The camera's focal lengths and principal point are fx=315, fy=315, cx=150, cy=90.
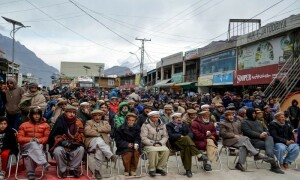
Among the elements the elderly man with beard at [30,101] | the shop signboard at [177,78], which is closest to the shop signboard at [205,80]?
the shop signboard at [177,78]

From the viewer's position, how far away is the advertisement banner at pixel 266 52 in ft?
59.0

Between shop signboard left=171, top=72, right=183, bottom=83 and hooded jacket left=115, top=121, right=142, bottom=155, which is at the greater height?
shop signboard left=171, top=72, right=183, bottom=83

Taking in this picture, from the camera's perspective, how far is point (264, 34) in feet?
65.5

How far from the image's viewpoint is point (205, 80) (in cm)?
2838

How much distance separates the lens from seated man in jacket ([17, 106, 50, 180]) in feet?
19.0

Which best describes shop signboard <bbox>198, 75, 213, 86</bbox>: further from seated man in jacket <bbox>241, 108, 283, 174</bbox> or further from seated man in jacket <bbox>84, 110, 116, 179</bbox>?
seated man in jacket <bbox>84, 110, 116, 179</bbox>

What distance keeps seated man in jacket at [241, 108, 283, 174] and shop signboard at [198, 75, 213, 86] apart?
64.1ft

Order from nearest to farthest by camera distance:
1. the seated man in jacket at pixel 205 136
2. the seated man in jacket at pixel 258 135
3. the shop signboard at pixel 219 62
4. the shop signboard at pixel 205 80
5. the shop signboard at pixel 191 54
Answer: the seated man in jacket at pixel 205 136 < the seated man in jacket at pixel 258 135 < the shop signboard at pixel 219 62 < the shop signboard at pixel 205 80 < the shop signboard at pixel 191 54

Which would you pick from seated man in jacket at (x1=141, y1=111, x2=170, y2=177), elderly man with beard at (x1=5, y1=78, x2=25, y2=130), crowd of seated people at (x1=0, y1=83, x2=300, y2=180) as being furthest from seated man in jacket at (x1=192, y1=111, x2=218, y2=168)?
elderly man with beard at (x1=5, y1=78, x2=25, y2=130)

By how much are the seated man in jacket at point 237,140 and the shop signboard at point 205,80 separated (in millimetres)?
19700

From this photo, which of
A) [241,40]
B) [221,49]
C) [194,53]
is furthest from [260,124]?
[194,53]

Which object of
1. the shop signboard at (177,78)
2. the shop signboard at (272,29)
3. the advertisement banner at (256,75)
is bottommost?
the advertisement banner at (256,75)

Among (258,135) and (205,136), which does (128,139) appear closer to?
(205,136)

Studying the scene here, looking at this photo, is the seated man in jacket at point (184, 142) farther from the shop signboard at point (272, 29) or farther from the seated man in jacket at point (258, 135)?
the shop signboard at point (272, 29)
